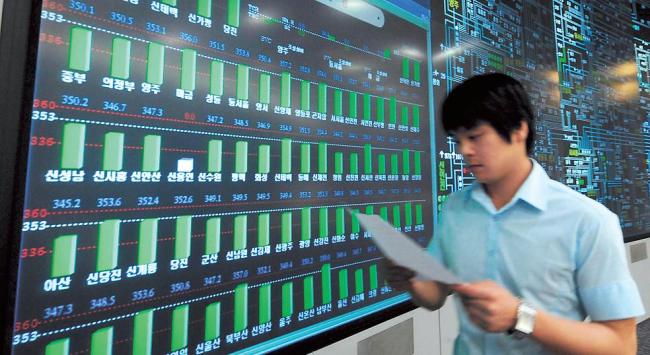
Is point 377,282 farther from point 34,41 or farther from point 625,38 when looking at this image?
point 625,38

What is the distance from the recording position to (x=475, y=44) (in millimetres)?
1771

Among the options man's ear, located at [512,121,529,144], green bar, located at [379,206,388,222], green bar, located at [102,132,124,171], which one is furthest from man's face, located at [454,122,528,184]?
green bar, located at [102,132,124,171]

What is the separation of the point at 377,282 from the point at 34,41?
1.13 metres

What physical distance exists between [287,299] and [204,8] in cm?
79

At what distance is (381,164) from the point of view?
4.33 ft

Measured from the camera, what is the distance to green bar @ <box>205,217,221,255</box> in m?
0.89

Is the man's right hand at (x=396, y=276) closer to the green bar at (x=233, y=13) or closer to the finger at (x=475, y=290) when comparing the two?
the finger at (x=475, y=290)

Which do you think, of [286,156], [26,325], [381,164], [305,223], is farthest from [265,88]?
[26,325]

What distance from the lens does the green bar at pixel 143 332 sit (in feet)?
2.58

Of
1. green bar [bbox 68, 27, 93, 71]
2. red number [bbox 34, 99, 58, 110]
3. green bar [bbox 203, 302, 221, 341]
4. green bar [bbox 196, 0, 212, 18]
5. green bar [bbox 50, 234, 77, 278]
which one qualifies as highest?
green bar [bbox 196, 0, 212, 18]

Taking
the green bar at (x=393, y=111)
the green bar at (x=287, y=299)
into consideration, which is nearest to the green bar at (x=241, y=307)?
the green bar at (x=287, y=299)

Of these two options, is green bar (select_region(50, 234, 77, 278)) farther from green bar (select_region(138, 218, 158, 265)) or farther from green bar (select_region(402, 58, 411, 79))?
green bar (select_region(402, 58, 411, 79))

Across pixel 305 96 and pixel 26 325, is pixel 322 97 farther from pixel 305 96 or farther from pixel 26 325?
pixel 26 325

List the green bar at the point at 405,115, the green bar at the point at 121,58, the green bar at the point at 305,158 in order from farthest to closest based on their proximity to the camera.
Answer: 1. the green bar at the point at 405,115
2. the green bar at the point at 305,158
3. the green bar at the point at 121,58
